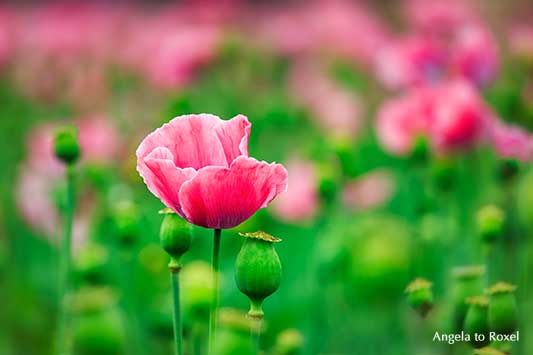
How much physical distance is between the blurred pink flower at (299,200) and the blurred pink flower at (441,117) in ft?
Answer: 0.67

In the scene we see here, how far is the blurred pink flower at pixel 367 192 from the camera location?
172 cm

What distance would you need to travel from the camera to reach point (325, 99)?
2439mm

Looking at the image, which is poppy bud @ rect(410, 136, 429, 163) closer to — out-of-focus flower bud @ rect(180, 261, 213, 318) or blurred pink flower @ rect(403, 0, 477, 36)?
out-of-focus flower bud @ rect(180, 261, 213, 318)

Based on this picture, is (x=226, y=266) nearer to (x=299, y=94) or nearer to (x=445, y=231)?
(x=445, y=231)

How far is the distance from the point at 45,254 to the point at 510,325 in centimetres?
144

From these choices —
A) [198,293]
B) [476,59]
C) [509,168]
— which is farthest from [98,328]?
[476,59]

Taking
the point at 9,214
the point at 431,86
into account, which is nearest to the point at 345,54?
the point at 9,214

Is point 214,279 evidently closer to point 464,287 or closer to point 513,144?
point 464,287

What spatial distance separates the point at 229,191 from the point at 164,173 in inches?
1.7

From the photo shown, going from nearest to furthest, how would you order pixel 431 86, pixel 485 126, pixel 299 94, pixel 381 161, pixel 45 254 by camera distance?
pixel 485 126, pixel 431 86, pixel 45 254, pixel 381 161, pixel 299 94

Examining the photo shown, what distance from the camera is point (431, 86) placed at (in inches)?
54.0

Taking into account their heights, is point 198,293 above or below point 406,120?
below

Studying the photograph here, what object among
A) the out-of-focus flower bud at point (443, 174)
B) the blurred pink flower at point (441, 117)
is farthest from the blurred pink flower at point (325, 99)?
the out-of-focus flower bud at point (443, 174)

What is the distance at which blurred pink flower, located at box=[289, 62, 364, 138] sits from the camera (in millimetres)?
2211
